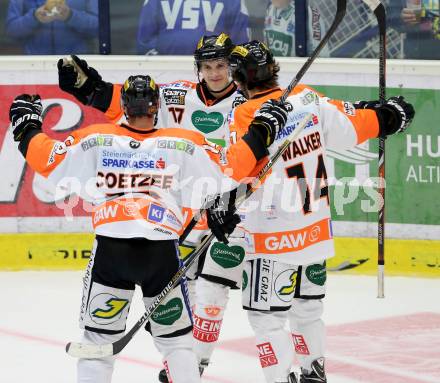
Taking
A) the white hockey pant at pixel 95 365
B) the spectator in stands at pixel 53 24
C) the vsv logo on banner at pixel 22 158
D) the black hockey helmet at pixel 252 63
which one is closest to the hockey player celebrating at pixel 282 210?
the black hockey helmet at pixel 252 63

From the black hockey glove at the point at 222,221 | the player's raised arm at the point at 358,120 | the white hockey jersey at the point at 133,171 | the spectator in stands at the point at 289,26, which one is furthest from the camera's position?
the spectator in stands at the point at 289,26

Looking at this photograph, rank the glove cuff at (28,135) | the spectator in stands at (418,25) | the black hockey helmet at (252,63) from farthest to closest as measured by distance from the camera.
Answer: the spectator in stands at (418,25) → the black hockey helmet at (252,63) → the glove cuff at (28,135)

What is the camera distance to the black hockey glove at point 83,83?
198 inches

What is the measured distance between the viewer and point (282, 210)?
4527mm

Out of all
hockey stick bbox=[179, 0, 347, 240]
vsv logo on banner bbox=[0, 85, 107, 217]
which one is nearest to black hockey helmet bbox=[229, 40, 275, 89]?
hockey stick bbox=[179, 0, 347, 240]

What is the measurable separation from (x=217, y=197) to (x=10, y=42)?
413cm

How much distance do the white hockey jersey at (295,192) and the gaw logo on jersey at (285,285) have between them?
0.19 feet

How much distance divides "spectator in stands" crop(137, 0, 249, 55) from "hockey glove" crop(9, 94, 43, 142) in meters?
3.78

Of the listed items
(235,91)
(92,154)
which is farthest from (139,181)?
(235,91)

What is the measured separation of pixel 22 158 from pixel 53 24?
105 cm

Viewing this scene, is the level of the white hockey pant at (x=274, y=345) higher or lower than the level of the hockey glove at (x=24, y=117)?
lower

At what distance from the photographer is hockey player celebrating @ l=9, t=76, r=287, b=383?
152 inches

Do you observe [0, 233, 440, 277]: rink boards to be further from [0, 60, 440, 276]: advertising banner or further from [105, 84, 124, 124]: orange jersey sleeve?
[105, 84, 124, 124]: orange jersey sleeve

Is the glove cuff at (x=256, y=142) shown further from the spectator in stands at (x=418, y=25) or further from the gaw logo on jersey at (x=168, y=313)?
the spectator in stands at (x=418, y=25)
